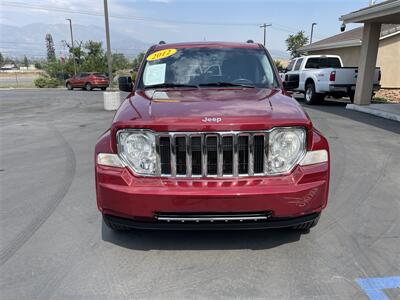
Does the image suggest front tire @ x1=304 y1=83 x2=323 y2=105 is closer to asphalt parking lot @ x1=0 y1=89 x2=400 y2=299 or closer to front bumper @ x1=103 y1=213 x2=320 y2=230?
asphalt parking lot @ x1=0 y1=89 x2=400 y2=299

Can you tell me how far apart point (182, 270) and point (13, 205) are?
8.52ft

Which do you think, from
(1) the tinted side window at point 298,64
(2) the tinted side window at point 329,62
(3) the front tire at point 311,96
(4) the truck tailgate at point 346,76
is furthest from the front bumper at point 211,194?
(1) the tinted side window at point 298,64

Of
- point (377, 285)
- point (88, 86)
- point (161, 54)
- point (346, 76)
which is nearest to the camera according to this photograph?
point (377, 285)

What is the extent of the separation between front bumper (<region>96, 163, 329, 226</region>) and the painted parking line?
64 centimetres

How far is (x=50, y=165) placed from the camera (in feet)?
21.7

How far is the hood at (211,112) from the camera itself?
10.0 feet

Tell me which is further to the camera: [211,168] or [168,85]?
[168,85]

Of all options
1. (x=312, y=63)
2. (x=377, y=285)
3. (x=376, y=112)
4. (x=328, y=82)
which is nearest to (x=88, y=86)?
(x=312, y=63)

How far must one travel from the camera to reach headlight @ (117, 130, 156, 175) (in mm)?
3162

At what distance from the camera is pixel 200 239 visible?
369cm

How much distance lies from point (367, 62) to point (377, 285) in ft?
42.3

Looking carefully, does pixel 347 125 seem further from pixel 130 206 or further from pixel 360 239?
pixel 130 206

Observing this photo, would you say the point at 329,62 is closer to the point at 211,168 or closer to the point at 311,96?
the point at 311,96

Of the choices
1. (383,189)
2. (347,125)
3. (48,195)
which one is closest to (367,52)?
(347,125)
